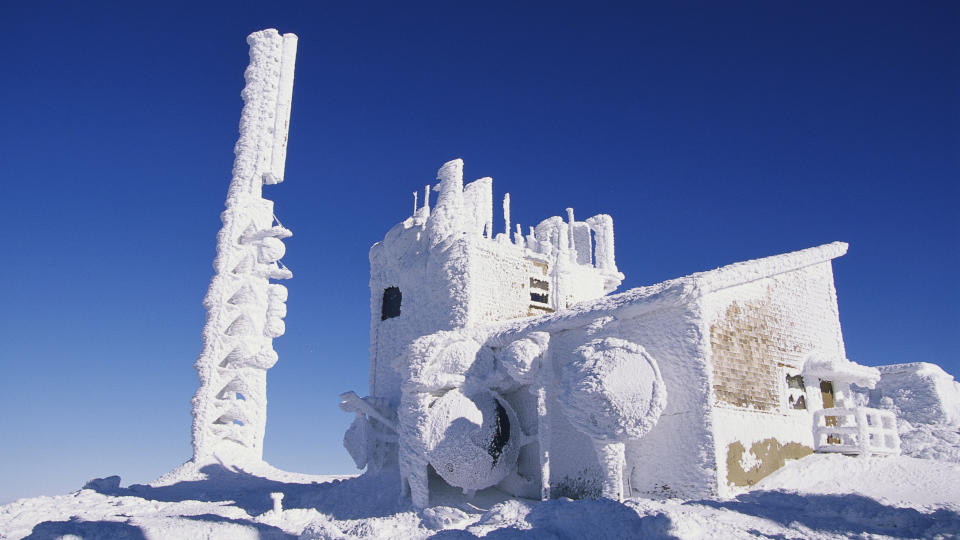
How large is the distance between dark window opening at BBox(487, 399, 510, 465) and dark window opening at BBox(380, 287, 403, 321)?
7.47 meters

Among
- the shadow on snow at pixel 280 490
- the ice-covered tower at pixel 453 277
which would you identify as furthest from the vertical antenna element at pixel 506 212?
the shadow on snow at pixel 280 490

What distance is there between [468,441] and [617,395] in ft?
14.2

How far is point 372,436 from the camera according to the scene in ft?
68.0

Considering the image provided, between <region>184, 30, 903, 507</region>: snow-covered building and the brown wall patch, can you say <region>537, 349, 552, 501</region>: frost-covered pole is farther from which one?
the brown wall patch

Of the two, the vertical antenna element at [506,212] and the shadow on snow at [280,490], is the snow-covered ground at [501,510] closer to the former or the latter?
the shadow on snow at [280,490]

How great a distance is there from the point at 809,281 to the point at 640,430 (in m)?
7.43

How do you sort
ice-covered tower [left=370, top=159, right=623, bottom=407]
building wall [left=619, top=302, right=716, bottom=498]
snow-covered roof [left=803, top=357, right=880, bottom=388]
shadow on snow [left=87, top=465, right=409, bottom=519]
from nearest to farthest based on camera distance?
1. building wall [left=619, top=302, right=716, bottom=498]
2. snow-covered roof [left=803, top=357, right=880, bottom=388]
3. shadow on snow [left=87, top=465, right=409, bottom=519]
4. ice-covered tower [left=370, top=159, right=623, bottom=407]

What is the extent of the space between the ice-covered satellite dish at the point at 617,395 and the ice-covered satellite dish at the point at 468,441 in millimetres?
3331

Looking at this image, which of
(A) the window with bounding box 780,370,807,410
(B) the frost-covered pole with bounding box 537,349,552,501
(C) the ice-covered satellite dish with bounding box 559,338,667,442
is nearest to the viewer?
(C) the ice-covered satellite dish with bounding box 559,338,667,442

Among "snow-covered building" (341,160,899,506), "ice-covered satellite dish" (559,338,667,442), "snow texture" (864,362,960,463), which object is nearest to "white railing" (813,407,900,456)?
"snow-covered building" (341,160,899,506)

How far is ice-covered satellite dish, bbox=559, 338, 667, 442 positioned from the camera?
38.4 ft

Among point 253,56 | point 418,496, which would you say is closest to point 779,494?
point 418,496

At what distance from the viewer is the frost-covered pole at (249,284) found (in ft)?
69.3

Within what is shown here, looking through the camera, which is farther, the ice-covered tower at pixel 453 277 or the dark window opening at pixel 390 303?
the dark window opening at pixel 390 303
